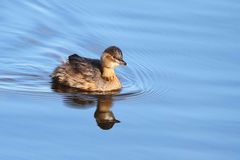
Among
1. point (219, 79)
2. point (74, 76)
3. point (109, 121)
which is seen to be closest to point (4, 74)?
point (74, 76)

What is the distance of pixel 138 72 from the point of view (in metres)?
16.2

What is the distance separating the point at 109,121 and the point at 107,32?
13.3 ft

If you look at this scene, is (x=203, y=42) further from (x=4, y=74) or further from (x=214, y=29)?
(x=4, y=74)

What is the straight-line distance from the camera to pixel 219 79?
1555 centimetres

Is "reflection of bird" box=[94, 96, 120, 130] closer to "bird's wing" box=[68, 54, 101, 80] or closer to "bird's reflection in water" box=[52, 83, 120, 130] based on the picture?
"bird's reflection in water" box=[52, 83, 120, 130]

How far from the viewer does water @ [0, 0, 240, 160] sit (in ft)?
41.9

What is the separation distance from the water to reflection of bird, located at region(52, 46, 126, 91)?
0.93 feet

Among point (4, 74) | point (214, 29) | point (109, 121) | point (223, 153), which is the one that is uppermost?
point (214, 29)

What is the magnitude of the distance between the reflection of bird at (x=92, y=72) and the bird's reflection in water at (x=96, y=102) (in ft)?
0.61

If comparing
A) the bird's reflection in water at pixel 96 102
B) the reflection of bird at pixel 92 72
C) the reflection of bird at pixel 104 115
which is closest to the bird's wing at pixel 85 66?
the reflection of bird at pixel 92 72

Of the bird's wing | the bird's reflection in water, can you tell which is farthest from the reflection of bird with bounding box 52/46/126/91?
the bird's reflection in water

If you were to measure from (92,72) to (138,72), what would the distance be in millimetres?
905

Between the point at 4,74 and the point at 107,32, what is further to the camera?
the point at 107,32

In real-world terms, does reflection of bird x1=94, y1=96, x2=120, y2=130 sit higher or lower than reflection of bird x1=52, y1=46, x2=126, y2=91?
lower
